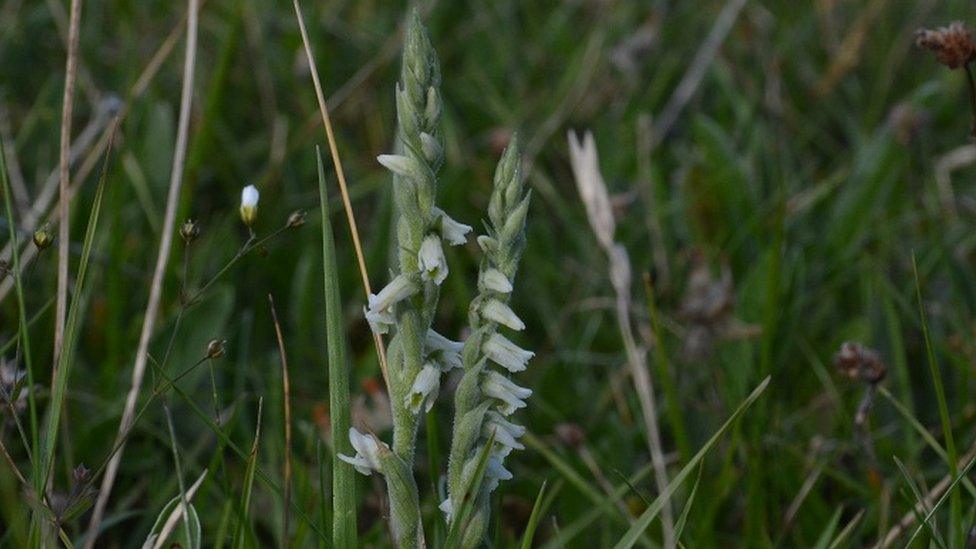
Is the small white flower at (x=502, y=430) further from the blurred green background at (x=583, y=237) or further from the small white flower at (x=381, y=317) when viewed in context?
the blurred green background at (x=583, y=237)

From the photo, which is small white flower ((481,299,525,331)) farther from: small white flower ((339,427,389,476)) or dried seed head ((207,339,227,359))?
dried seed head ((207,339,227,359))

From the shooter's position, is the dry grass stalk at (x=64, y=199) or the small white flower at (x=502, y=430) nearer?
the small white flower at (x=502, y=430)

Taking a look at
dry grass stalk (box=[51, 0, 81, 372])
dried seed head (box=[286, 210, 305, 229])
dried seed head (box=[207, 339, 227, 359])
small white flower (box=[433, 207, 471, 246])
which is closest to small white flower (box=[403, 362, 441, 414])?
small white flower (box=[433, 207, 471, 246])

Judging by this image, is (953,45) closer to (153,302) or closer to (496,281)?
(496,281)

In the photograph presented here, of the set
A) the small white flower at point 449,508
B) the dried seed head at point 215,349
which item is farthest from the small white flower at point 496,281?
the dried seed head at point 215,349

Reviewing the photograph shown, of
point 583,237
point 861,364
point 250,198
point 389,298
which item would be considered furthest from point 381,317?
point 583,237

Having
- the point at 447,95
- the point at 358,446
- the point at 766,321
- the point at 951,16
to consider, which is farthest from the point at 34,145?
the point at 951,16

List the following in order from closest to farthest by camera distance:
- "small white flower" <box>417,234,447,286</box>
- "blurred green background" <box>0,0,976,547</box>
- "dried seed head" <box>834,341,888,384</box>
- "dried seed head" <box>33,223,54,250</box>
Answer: "small white flower" <box>417,234,447,286</box> < "dried seed head" <box>33,223,54,250</box> < "dried seed head" <box>834,341,888,384</box> < "blurred green background" <box>0,0,976,547</box>
